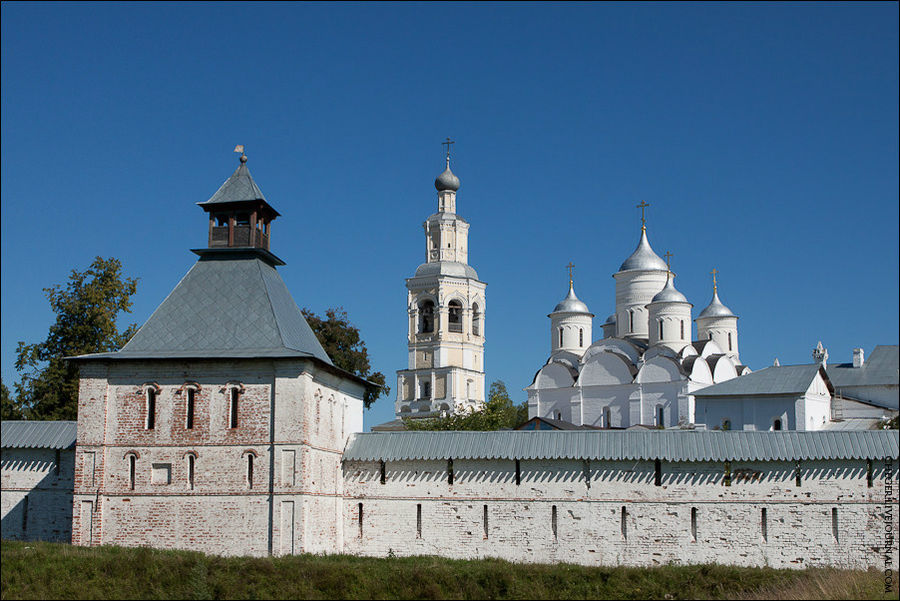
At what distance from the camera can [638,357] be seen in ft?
137

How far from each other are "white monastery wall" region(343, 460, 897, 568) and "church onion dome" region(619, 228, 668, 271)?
Result: 27.7 m

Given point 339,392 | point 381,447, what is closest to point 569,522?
point 381,447

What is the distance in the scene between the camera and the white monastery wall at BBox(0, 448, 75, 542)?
64.3 feet

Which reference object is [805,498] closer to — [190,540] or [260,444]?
[260,444]

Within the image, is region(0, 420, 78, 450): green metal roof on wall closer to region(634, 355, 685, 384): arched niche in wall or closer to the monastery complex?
the monastery complex

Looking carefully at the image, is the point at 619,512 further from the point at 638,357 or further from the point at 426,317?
the point at 426,317

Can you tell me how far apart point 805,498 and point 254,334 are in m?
10.3

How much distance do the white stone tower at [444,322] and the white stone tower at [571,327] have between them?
12.7 feet

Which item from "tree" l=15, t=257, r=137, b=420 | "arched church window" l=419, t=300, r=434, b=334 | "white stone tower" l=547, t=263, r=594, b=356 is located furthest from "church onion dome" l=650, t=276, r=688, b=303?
"tree" l=15, t=257, r=137, b=420

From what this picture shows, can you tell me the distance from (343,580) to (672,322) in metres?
28.0

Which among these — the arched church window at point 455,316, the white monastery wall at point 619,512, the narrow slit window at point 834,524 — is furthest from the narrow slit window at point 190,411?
the arched church window at point 455,316

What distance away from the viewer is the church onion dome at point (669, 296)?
42000 millimetres

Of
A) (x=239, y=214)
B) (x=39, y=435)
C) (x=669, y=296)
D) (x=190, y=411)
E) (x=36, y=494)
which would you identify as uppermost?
(x=669, y=296)

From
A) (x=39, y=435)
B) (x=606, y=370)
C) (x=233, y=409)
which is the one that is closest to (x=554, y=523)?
(x=233, y=409)
